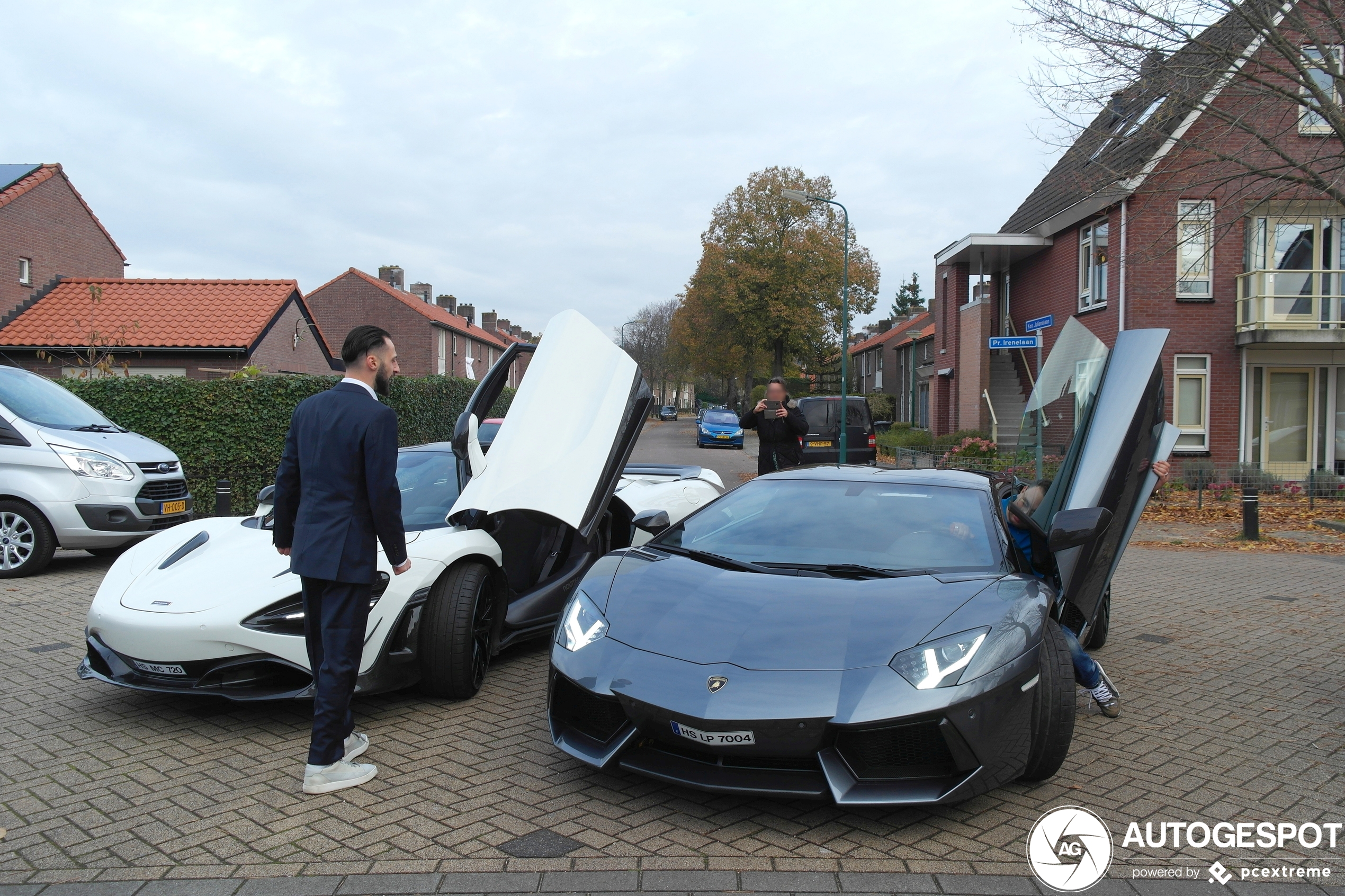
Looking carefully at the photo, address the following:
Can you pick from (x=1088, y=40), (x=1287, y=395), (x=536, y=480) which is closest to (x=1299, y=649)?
(x=536, y=480)

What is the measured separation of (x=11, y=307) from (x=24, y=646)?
20.2 m

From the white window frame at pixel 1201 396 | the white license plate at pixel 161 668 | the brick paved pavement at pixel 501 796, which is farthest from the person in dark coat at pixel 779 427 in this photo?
the white window frame at pixel 1201 396

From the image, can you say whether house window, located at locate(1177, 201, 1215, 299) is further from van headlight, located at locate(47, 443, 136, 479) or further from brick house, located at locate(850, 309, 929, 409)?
brick house, located at locate(850, 309, 929, 409)

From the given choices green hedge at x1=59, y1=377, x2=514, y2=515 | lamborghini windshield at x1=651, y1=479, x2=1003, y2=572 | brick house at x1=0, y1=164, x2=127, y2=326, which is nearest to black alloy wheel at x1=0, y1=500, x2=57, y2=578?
green hedge at x1=59, y1=377, x2=514, y2=515

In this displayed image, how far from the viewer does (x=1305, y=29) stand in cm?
1162

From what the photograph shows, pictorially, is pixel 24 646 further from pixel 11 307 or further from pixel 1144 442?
pixel 11 307

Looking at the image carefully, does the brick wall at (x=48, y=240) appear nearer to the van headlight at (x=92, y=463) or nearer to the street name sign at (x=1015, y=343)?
the van headlight at (x=92, y=463)

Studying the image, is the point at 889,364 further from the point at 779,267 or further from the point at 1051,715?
the point at 1051,715

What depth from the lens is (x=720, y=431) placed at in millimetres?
35688

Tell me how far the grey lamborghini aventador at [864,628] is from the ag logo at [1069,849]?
0.68ft

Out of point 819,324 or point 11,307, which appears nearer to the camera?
point 11,307

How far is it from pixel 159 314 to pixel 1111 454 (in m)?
21.7

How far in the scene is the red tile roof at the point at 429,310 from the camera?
161 feet

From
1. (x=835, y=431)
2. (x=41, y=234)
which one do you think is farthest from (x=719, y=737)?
(x=41, y=234)
